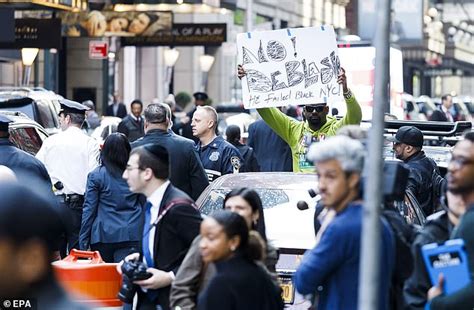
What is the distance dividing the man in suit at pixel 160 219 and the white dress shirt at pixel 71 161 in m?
5.27

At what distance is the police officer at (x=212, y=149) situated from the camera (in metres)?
14.5

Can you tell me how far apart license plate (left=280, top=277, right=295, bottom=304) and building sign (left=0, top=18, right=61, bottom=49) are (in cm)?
2276

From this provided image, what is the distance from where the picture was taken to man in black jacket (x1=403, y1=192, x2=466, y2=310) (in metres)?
7.33

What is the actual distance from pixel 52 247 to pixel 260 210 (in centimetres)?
395

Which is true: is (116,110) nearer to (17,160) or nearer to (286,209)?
(17,160)

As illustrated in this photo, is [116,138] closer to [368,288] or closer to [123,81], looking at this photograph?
[368,288]

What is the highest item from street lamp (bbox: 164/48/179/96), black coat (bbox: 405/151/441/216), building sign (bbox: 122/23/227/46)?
building sign (bbox: 122/23/227/46)

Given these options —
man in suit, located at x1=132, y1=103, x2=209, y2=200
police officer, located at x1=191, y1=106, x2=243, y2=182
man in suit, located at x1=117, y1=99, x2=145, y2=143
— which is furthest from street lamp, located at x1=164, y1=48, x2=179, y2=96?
man in suit, located at x1=132, y1=103, x2=209, y2=200

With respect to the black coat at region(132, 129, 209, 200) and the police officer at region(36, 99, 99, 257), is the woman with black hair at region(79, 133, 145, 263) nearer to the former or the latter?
the black coat at region(132, 129, 209, 200)

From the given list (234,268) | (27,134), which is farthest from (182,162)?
(234,268)

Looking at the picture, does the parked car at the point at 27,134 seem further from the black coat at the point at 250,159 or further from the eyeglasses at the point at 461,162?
the eyeglasses at the point at 461,162

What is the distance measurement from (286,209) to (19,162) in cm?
274

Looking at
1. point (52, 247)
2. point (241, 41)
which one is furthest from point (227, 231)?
point (241, 41)

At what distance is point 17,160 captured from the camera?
12195mm
